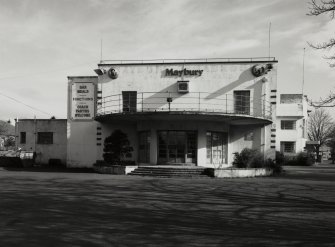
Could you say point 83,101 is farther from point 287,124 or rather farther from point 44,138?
point 287,124

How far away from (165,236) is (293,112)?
46046 millimetres

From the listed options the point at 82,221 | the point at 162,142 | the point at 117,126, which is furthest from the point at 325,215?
the point at 117,126

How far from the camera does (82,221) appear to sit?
29.5 feet

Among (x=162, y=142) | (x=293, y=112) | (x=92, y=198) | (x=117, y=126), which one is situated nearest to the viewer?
(x=92, y=198)

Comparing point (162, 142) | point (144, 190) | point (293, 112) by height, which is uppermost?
point (293, 112)

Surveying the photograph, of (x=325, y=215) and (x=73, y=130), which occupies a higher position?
(x=73, y=130)

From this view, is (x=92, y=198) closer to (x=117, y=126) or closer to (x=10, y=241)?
(x=10, y=241)

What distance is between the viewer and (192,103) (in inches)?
1119

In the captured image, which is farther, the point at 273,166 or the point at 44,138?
the point at 44,138

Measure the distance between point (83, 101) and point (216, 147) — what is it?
11.7m

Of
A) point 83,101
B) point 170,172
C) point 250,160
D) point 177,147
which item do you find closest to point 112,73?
point 83,101

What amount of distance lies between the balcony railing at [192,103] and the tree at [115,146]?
2.54 metres

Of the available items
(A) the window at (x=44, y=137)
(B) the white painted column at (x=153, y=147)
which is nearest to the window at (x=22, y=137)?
(A) the window at (x=44, y=137)

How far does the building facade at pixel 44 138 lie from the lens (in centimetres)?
3406
